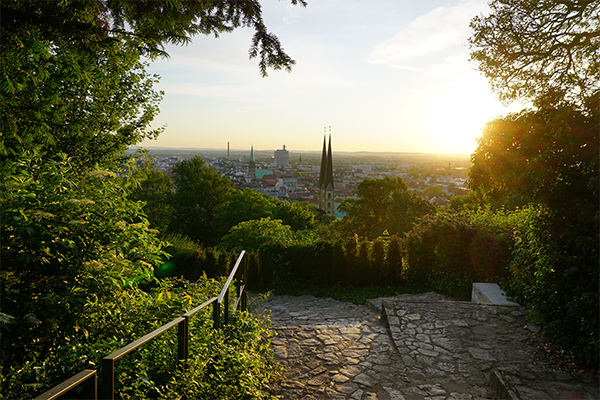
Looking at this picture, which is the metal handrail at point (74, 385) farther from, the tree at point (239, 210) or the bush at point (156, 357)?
the tree at point (239, 210)

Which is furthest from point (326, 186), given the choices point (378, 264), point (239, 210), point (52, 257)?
point (52, 257)

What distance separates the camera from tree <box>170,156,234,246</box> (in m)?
31.9

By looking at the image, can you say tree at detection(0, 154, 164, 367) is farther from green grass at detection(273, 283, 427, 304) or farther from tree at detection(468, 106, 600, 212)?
green grass at detection(273, 283, 427, 304)

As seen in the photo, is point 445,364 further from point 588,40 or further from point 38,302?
point 588,40

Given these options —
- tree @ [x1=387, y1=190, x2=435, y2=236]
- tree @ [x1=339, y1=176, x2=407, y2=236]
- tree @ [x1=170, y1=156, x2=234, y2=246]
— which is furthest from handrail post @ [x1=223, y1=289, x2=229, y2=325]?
tree @ [x1=170, y1=156, x2=234, y2=246]

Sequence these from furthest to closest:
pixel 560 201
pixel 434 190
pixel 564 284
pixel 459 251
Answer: pixel 434 190 < pixel 459 251 < pixel 560 201 < pixel 564 284

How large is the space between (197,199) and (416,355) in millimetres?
30462

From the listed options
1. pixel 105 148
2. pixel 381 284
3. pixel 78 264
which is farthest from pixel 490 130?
pixel 105 148

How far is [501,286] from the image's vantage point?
6660 millimetres

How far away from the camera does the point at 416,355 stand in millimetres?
4414

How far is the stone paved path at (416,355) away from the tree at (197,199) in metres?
27.3

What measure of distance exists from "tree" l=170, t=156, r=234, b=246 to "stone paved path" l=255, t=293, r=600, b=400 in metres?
27.3

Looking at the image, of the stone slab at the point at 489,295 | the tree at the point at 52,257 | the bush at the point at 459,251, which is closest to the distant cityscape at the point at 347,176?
the stone slab at the point at 489,295

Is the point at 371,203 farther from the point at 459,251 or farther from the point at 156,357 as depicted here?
the point at 156,357
